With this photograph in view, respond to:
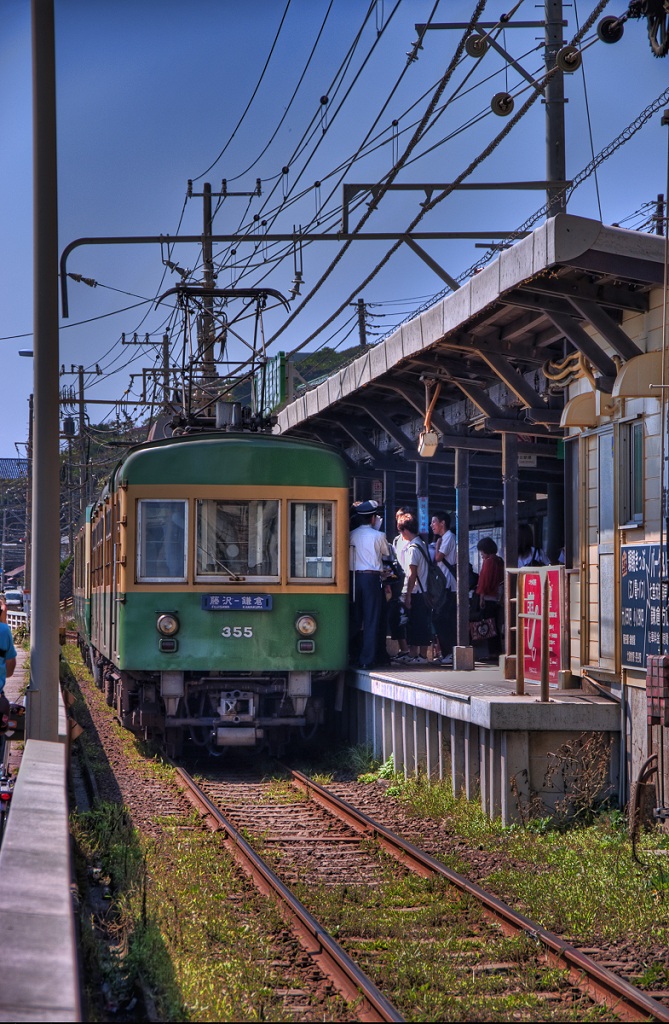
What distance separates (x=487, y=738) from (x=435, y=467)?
749 cm

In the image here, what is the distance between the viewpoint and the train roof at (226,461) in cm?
1142

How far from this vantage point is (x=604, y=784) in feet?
27.5

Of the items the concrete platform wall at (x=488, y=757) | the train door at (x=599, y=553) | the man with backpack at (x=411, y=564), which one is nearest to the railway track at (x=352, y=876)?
the concrete platform wall at (x=488, y=757)

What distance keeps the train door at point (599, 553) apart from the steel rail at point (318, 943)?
2.69 metres

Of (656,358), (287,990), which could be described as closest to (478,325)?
(656,358)

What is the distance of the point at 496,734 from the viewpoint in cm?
854

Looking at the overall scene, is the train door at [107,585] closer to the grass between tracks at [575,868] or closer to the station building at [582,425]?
the station building at [582,425]

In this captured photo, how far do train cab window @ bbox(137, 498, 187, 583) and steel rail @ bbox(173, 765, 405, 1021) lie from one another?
10.7 ft

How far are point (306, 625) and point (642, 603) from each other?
411cm

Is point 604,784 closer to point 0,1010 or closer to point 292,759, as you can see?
point 292,759

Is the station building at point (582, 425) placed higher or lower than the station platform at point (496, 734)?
higher

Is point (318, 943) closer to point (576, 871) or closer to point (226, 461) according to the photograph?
point (576, 871)

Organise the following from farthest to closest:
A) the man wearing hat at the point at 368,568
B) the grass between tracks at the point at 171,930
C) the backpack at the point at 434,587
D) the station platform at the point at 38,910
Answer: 1. the backpack at the point at 434,587
2. the man wearing hat at the point at 368,568
3. the grass between tracks at the point at 171,930
4. the station platform at the point at 38,910

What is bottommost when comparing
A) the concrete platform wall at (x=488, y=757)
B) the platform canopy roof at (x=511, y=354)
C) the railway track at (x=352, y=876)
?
the railway track at (x=352, y=876)
